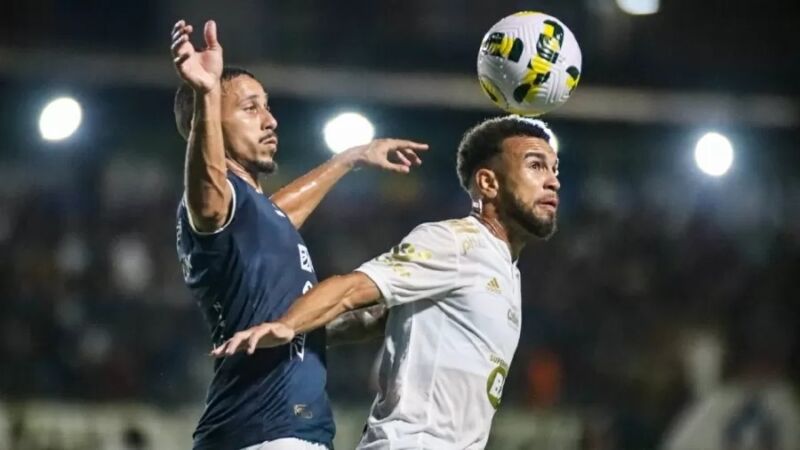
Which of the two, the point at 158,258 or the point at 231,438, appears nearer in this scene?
the point at 231,438

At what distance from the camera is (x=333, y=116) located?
10.3m

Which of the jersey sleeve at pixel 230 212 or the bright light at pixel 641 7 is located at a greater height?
the bright light at pixel 641 7

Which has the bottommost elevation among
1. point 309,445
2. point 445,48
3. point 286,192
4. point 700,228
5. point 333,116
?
point 309,445

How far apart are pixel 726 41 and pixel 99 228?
5.02 meters

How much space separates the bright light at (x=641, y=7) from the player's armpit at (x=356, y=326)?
7.11 meters

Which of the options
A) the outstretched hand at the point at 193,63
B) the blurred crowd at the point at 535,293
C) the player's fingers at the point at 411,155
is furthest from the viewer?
the blurred crowd at the point at 535,293

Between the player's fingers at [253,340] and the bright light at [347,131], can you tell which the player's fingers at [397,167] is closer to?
the player's fingers at [253,340]

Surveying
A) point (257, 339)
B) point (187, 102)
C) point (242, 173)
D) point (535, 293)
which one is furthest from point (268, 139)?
point (535, 293)

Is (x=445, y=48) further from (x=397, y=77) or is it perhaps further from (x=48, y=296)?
(x=48, y=296)

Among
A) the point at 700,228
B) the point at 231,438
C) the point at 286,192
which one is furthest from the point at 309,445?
the point at 700,228

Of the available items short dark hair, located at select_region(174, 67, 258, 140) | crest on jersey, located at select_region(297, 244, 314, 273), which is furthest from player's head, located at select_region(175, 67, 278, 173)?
crest on jersey, located at select_region(297, 244, 314, 273)

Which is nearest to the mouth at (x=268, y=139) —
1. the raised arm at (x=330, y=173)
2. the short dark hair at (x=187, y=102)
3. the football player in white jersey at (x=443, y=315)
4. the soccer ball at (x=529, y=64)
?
the short dark hair at (x=187, y=102)

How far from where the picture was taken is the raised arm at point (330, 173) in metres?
5.31

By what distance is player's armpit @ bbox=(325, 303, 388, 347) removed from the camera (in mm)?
4910
